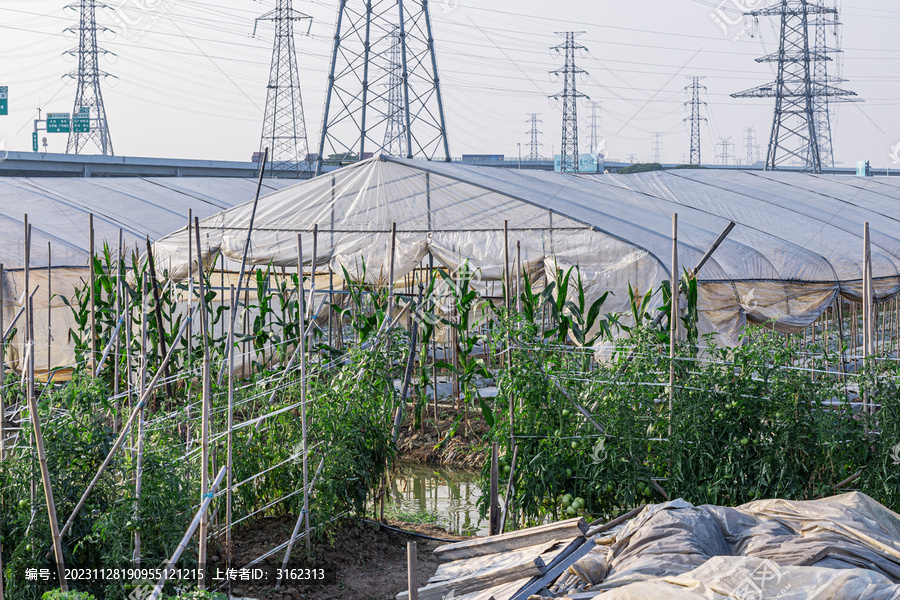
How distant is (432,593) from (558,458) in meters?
1.50

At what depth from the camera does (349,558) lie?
204 inches

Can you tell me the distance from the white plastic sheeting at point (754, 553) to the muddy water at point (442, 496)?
192 cm

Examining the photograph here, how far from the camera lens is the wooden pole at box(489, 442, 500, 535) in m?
5.37

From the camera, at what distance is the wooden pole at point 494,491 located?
17.6ft


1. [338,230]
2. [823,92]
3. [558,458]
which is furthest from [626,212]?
[823,92]

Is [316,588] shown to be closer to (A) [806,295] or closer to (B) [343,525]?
(B) [343,525]

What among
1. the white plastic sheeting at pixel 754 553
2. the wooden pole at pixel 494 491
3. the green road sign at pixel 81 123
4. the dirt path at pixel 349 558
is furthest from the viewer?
the green road sign at pixel 81 123

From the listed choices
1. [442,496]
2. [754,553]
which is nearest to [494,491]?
[754,553]

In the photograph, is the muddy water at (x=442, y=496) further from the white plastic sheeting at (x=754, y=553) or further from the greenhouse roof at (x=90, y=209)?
the greenhouse roof at (x=90, y=209)

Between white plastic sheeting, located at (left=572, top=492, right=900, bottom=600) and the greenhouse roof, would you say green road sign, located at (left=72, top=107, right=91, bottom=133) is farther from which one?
white plastic sheeting, located at (left=572, top=492, right=900, bottom=600)

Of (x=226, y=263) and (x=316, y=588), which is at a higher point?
(x=226, y=263)

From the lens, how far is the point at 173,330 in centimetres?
835

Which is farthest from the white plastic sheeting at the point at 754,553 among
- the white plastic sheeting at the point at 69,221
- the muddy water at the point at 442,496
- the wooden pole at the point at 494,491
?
the white plastic sheeting at the point at 69,221

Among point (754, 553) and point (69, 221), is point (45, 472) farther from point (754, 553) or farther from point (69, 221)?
point (69, 221)
